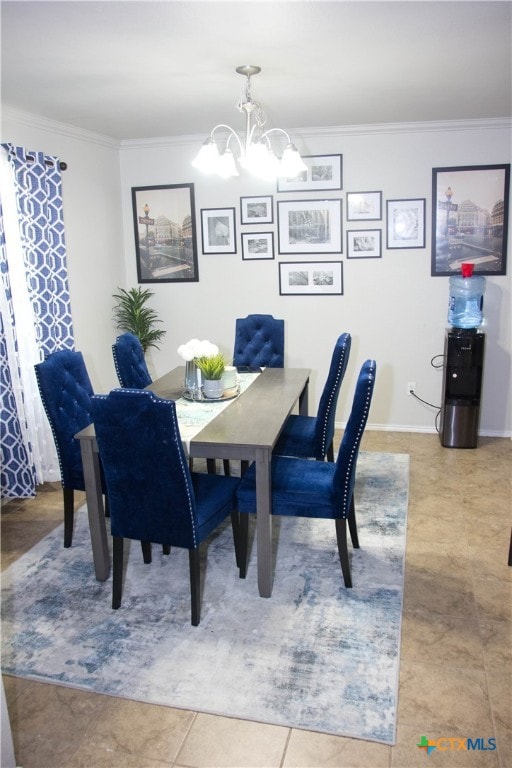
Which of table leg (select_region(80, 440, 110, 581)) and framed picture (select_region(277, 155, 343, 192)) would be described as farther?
framed picture (select_region(277, 155, 343, 192))

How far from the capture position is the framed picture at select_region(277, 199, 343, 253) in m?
5.10

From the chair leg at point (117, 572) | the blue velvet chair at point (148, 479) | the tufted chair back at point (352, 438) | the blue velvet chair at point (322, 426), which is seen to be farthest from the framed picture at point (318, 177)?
the chair leg at point (117, 572)

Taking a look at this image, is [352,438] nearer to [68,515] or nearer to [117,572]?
[117,572]

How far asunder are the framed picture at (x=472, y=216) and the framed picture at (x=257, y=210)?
136 cm

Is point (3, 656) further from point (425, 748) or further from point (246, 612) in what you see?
point (425, 748)

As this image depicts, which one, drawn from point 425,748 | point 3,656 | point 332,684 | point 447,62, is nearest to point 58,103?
point 447,62

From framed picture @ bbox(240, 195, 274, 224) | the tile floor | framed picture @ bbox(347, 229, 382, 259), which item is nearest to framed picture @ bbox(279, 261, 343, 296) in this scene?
framed picture @ bbox(347, 229, 382, 259)

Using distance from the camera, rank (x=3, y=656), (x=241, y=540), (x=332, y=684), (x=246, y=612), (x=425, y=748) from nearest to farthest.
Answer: (x=425, y=748)
(x=332, y=684)
(x=3, y=656)
(x=246, y=612)
(x=241, y=540)

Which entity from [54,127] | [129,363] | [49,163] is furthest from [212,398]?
[54,127]

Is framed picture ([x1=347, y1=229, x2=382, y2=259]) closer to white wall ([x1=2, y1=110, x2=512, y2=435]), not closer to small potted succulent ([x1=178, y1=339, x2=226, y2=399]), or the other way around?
white wall ([x1=2, y1=110, x2=512, y2=435])

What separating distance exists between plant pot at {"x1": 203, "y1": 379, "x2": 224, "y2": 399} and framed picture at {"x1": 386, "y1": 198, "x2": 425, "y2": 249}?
2.39 meters

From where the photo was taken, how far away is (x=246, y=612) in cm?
276

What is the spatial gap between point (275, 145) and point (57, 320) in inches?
93.4

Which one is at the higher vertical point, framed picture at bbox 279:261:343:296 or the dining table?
framed picture at bbox 279:261:343:296
